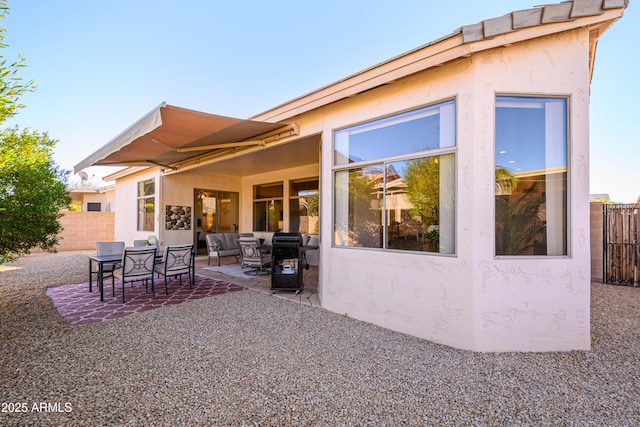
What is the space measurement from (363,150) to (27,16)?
8176 millimetres

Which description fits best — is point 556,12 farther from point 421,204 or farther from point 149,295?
point 149,295

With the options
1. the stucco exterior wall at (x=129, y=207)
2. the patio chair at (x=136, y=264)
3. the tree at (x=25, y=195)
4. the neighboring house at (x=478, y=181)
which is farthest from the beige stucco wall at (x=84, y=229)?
the neighboring house at (x=478, y=181)

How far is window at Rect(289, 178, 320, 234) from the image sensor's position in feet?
30.3

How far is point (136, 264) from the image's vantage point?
16.3 feet

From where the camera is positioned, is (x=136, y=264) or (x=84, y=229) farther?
(x=84, y=229)

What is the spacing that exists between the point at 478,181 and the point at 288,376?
2898 millimetres

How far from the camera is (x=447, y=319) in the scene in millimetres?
3279

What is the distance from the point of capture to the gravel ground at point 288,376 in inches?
80.7

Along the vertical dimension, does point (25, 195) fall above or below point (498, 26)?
below

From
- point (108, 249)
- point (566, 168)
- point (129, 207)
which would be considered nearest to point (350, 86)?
point (566, 168)

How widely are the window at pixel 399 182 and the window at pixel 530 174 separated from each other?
0.55 metres

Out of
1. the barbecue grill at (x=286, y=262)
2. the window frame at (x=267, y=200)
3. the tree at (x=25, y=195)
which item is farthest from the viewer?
the window frame at (x=267, y=200)

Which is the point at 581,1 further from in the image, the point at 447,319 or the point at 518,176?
the point at 447,319

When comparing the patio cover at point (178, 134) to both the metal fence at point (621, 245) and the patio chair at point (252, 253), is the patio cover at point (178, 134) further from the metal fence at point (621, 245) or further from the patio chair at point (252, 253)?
the metal fence at point (621, 245)
